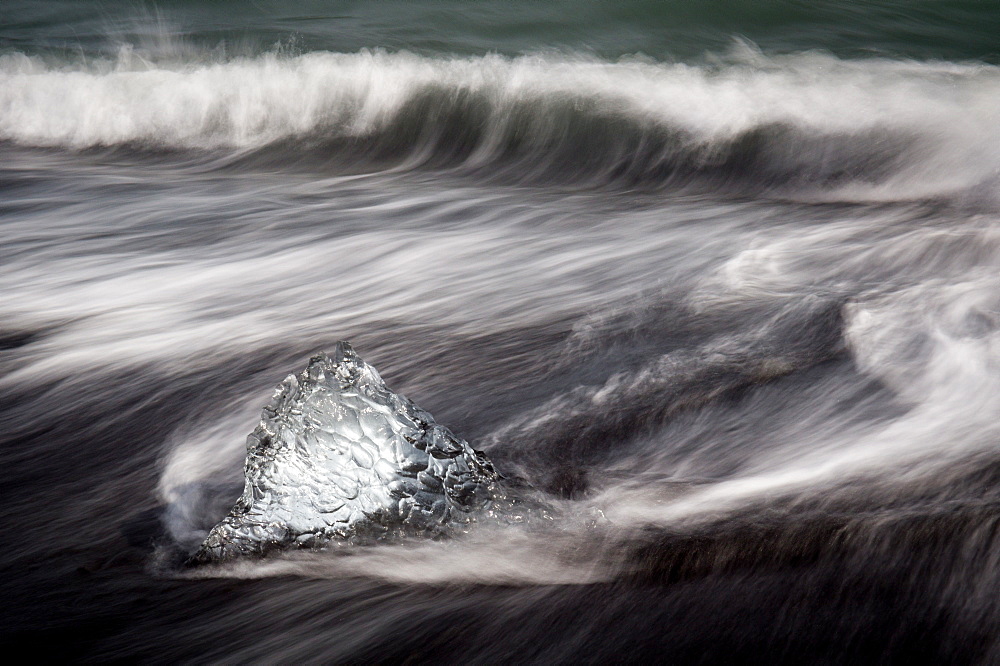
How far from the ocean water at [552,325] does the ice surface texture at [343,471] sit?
2.6 inches

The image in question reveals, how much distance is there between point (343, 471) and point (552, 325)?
1.39 metres

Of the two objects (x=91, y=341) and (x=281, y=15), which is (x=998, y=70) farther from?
(x=281, y=15)

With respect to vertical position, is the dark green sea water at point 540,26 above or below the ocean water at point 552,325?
above

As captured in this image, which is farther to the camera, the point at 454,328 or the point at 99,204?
the point at 99,204

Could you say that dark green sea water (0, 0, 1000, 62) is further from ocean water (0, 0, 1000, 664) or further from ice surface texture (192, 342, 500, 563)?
ice surface texture (192, 342, 500, 563)

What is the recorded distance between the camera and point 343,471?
193 cm

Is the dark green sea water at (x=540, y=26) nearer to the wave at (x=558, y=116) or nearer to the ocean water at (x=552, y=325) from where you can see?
the ocean water at (x=552, y=325)

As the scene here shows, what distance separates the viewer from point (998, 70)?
19.0ft

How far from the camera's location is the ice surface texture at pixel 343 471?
192cm

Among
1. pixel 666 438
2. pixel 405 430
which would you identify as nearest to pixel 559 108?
pixel 666 438

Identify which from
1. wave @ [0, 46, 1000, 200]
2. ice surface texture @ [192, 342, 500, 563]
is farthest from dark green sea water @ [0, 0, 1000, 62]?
ice surface texture @ [192, 342, 500, 563]

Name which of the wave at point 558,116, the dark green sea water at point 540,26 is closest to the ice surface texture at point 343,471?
the wave at point 558,116

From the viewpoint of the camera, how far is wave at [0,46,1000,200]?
191 inches

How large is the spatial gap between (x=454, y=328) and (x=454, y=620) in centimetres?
159
